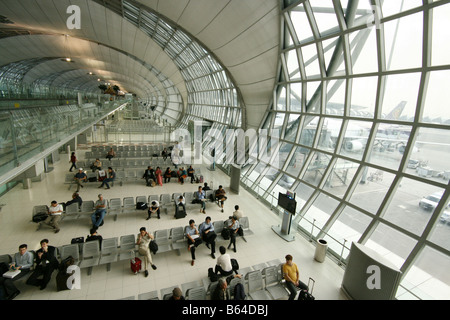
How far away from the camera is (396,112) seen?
23.8ft

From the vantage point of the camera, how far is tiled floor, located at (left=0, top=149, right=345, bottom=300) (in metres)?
6.60

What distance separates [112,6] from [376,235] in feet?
A: 74.8

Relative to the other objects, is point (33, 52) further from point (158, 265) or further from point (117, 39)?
point (158, 265)

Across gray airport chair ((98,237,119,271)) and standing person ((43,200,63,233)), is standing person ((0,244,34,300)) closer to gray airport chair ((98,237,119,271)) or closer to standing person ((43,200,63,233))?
gray airport chair ((98,237,119,271))

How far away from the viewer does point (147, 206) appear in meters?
10.5

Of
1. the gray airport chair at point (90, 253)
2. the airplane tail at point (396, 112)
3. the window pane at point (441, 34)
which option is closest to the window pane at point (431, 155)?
the airplane tail at point (396, 112)

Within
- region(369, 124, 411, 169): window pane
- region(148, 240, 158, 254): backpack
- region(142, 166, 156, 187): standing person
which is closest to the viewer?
region(369, 124, 411, 169): window pane

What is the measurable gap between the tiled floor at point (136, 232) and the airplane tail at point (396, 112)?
5428 millimetres

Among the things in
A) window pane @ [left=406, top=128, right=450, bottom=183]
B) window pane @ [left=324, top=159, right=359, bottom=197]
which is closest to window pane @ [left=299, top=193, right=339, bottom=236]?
window pane @ [left=324, top=159, right=359, bottom=197]

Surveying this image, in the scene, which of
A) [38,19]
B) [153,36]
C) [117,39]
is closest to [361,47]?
[153,36]

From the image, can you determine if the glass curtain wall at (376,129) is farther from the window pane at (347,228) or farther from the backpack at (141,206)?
the backpack at (141,206)

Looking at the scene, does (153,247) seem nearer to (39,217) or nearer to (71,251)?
(71,251)

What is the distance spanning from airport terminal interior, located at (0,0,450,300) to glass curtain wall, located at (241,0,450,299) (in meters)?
0.04

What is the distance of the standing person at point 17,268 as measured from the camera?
19.2 ft
